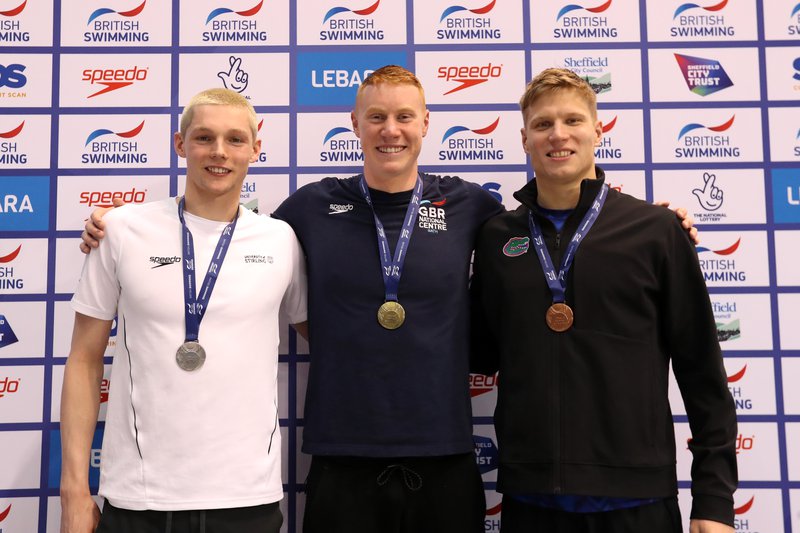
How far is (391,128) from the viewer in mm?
2705

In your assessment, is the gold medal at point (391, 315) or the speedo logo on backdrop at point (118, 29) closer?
the gold medal at point (391, 315)

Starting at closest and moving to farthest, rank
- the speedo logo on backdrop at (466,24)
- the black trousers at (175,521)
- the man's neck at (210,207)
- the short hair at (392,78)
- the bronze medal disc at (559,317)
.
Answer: the black trousers at (175,521) < the bronze medal disc at (559,317) < the man's neck at (210,207) < the short hair at (392,78) < the speedo logo on backdrop at (466,24)

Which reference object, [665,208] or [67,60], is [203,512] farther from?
[67,60]

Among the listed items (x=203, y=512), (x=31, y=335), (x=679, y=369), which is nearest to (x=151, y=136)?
(x=31, y=335)

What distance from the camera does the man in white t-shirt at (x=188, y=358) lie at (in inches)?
92.7

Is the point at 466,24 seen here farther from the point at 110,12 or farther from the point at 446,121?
the point at 110,12

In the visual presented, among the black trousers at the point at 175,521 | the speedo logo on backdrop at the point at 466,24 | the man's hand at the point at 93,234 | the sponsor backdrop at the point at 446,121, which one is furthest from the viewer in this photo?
the speedo logo on backdrop at the point at 466,24

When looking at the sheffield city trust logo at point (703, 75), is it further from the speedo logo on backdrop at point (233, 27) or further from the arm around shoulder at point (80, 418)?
the arm around shoulder at point (80, 418)

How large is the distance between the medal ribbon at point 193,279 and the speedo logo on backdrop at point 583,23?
2184mm

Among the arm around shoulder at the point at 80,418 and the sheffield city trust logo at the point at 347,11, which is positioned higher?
the sheffield city trust logo at the point at 347,11

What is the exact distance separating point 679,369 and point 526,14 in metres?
2.10

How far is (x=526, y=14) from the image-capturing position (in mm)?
3475

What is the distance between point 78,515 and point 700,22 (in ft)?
12.9

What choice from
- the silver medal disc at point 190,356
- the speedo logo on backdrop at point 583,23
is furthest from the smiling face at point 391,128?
the speedo logo on backdrop at point 583,23
